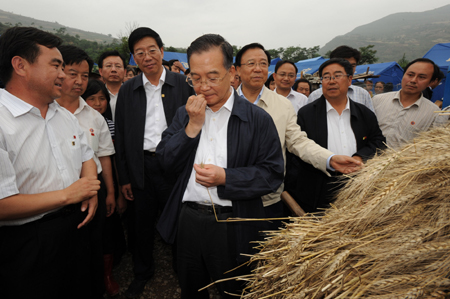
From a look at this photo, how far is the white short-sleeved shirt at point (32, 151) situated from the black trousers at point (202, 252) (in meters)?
0.95

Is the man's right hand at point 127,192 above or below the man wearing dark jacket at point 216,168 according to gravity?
below

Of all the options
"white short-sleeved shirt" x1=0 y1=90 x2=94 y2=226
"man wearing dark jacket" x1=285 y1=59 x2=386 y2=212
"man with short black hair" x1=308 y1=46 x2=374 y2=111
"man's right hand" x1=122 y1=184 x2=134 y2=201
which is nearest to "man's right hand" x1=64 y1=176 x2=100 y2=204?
"white short-sleeved shirt" x1=0 y1=90 x2=94 y2=226

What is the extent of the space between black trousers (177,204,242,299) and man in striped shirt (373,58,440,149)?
8.44ft

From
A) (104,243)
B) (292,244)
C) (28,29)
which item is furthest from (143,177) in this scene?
(292,244)

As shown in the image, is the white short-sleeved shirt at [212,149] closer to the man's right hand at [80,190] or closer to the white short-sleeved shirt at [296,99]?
the man's right hand at [80,190]

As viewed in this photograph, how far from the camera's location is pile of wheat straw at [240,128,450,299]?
786 mm

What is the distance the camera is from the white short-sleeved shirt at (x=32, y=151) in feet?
4.90

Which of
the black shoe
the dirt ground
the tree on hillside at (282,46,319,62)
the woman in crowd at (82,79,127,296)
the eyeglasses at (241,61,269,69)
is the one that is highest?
the tree on hillside at (282,46,319,62)

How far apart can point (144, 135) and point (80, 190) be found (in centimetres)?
121

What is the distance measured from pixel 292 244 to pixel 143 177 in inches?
84.7

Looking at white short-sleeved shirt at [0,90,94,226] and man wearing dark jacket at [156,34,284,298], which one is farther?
man wearing dark jacket at [156,34,284,298]

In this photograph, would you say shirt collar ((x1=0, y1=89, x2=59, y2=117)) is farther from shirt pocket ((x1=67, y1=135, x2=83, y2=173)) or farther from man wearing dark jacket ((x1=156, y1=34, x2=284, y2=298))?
man wearing dark jacket ((x1=156, y1=34, x2=284, y2=298))

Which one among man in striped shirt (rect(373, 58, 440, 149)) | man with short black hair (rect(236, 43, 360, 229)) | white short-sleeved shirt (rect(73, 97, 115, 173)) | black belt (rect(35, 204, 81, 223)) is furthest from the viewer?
man in striped shirt (rect(373, 58, 440, 149))

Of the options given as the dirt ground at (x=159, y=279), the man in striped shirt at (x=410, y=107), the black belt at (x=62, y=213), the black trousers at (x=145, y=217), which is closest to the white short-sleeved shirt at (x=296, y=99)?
the man in striped shirt at (x=410, y=107)
